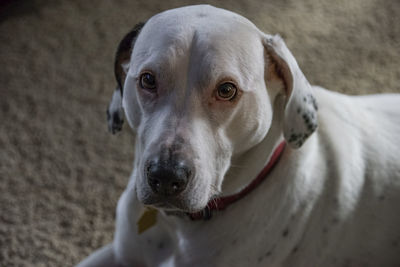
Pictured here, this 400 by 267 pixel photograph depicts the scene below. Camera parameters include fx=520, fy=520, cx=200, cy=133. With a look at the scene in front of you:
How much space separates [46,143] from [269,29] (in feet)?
4.03

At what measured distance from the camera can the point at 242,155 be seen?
1.28 meters

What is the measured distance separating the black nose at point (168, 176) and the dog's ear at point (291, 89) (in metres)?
0.31

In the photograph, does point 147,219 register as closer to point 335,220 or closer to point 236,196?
point 236,196

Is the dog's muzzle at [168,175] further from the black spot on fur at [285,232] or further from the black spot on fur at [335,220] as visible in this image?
the black spot on fur at [335,220]

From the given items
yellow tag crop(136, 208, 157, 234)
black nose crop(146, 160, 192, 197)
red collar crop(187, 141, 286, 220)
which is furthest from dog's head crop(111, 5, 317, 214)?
yellow tag crop(136, 208, 157, 234)

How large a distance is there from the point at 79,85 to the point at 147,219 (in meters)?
1.17

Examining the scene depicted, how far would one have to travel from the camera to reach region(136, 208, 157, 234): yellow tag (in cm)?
141

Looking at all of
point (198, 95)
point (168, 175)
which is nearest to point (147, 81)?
point (198, 95)

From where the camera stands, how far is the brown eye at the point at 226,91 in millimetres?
1122

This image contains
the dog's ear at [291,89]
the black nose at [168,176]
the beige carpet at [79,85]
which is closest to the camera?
the black nose at [168,176]

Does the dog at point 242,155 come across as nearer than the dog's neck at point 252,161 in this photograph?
Yes

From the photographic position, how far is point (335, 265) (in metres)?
1.42

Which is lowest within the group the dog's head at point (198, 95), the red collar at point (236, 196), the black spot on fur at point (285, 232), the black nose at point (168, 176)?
the black spot on fur at point (285, 232)

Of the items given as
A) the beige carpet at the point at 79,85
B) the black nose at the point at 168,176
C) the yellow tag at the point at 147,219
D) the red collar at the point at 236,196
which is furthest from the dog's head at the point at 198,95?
the beige carpet at the point at 79,85
